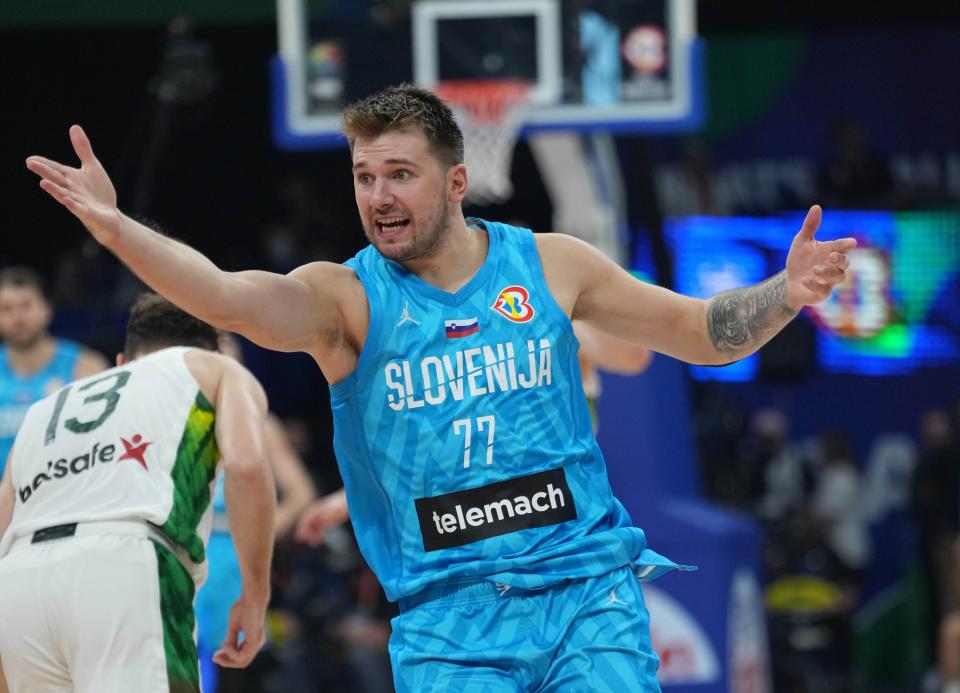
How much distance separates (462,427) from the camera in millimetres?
3975

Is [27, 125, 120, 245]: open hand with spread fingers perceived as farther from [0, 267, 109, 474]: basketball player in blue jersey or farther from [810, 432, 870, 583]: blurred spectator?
[810, 432, 870, 583]: blurred spectator

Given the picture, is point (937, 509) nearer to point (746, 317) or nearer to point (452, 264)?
point (746, 317)

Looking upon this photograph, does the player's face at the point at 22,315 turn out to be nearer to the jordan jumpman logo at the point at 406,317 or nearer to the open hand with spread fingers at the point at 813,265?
the jordan jumpman logo at the point at 406,317

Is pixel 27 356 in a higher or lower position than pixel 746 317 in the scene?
lower

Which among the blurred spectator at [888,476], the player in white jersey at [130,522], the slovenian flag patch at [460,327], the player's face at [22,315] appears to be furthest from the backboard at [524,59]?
the blurred spectator at [888,476]

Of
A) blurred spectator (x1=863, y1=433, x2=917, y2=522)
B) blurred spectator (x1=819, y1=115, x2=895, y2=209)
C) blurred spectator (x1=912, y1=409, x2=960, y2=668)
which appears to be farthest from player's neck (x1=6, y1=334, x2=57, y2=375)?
blurred spectator (x1=863, y1=433, x2=917, y2=522)

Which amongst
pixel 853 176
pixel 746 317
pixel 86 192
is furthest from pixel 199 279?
pixel 853 176

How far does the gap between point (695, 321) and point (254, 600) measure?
1660 millimetres

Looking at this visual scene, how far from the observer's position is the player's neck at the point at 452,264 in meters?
4.18

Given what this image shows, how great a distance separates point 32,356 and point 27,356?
31 mm

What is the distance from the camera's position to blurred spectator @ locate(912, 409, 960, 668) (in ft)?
43.7

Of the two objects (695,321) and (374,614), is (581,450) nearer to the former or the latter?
(695,321)

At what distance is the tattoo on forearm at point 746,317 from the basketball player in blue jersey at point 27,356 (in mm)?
4809

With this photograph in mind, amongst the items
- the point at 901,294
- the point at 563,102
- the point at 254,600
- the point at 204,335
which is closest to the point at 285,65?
the point at 563,102
